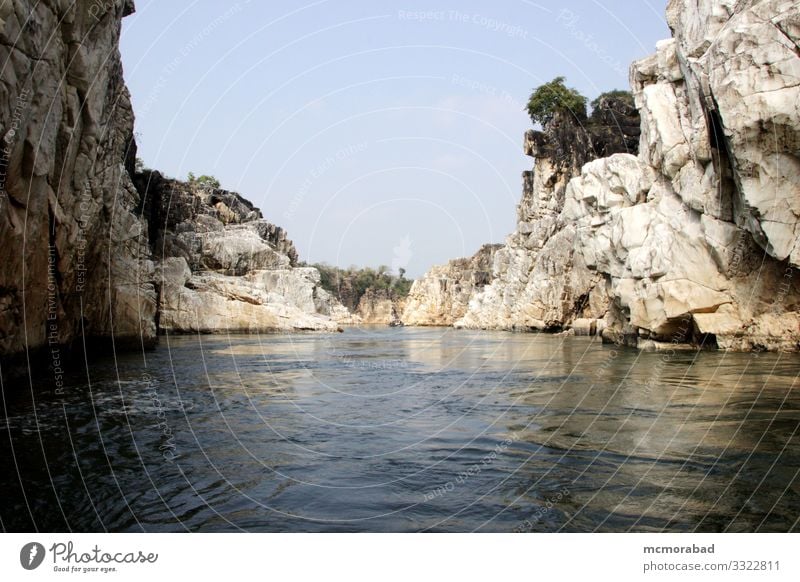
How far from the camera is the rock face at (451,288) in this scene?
10450 centimetres

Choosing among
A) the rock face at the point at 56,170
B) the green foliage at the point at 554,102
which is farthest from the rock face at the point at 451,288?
the rock face at the point at 56,170

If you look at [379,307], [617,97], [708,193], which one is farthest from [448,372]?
[379,307]

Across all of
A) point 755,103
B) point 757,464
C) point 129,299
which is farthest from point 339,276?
point 757,464

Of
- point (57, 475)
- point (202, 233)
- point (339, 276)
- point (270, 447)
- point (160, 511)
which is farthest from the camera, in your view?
point (339, 276)

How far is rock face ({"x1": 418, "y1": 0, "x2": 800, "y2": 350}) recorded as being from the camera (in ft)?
56.8

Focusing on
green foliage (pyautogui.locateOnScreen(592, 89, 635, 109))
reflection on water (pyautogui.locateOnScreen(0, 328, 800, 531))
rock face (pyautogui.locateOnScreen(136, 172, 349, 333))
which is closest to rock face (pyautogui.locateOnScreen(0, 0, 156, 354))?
reflection on water (pyautogui.locateOnScreen(0, 328, 800, 531))

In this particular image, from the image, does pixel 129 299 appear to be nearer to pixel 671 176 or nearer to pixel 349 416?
pixel 349 416

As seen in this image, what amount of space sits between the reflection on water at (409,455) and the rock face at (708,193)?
5082 mm

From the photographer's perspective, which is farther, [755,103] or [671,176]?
[671,176]

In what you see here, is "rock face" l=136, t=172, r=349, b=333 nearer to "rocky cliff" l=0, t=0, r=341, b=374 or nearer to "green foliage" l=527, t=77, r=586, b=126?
"rocky cliff" l=0, t=0, r=341, b=374

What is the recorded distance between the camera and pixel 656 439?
9.48 meters

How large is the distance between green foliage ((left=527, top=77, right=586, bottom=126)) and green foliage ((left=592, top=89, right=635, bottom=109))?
4.82 ft

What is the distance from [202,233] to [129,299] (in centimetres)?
2929

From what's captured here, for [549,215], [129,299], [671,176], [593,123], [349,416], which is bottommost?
[349,416]
